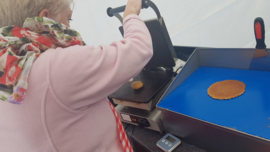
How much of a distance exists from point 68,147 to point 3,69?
0.26 meters

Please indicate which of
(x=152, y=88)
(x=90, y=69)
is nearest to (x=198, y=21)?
(x=152, y=88)

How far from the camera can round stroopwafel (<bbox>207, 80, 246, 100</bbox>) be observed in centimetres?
62

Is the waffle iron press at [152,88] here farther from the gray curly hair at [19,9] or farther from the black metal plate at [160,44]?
the gray curly hair at [19,9]

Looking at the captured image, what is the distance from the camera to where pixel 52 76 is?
0.40 metres

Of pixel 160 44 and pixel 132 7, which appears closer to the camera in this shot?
pixel 132 7

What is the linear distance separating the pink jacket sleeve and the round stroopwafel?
1.07 feet

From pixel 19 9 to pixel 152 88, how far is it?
59 centimetres

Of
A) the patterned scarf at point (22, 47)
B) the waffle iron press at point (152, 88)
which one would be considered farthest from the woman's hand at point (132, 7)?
the patterned scarf at point (22, 47)

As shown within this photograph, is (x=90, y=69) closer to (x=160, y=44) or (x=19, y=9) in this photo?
(x=19, y=9)

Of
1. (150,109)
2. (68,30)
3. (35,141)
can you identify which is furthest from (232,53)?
(35,141)

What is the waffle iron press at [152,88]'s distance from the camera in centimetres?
78

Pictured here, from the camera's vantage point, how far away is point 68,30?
521 mm

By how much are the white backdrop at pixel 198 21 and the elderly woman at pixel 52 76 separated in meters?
0.67

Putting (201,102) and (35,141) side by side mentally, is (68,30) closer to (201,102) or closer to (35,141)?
(35,141)
